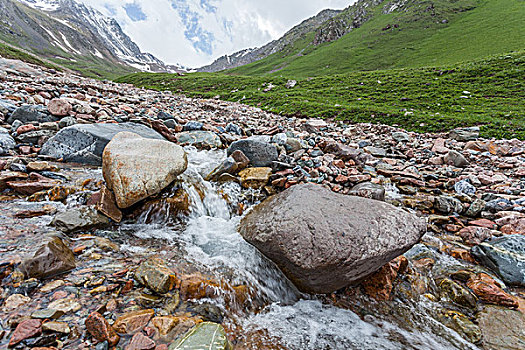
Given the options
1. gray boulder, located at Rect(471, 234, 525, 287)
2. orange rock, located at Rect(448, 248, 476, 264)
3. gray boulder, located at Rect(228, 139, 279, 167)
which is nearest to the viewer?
gray boulder, located at Rect(471, 234, 525, 287)

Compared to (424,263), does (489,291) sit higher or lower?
lower

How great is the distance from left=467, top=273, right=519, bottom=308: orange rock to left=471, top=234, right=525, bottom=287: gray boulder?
0.30 m

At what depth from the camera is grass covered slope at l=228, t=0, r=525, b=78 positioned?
44.9 meters

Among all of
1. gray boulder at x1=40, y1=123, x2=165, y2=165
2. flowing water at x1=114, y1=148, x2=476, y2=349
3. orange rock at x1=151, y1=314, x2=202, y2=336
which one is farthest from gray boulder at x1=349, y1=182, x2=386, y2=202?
gray boulder at x1=40, y1=123, x2=165, y2=165

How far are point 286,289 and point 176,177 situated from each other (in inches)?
134

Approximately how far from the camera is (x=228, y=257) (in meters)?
4.11

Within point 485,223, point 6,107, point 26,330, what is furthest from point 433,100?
point 6,107

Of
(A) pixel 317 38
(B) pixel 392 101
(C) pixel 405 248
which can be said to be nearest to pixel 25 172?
(C) pixel 405 248

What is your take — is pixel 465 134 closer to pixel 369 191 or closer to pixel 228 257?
pixel 369 191

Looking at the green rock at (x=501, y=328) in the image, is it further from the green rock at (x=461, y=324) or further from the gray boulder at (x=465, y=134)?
the gray boulder at (x=465, y=134)

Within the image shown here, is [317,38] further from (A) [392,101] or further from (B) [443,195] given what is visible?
(B) [443,195]

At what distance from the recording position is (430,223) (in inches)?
217

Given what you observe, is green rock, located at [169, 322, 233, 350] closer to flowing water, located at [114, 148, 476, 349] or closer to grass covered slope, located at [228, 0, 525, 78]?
flowing water, located at [114, 148, 476, 349]

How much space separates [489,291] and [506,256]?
931 millimetres
